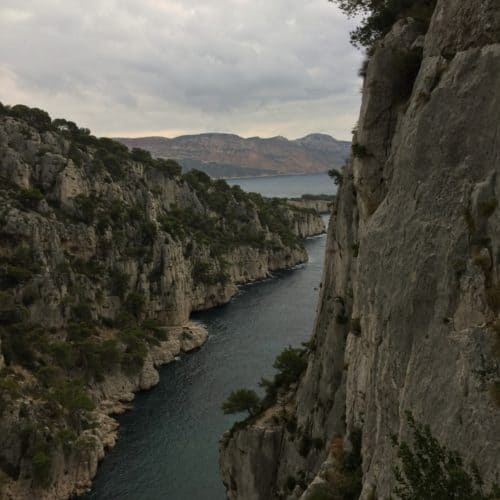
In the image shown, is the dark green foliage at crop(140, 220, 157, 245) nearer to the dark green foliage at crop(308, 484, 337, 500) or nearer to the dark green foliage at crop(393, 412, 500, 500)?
the dark green foliage at crop(308, 484, 337, 500)

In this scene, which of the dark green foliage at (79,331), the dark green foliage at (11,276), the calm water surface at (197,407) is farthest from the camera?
the dark green foliage at (79,331)

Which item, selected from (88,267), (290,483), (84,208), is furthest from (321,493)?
(84,208)

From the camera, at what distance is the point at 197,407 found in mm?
63625

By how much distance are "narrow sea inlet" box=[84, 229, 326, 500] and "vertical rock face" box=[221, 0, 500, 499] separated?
27.7 metres

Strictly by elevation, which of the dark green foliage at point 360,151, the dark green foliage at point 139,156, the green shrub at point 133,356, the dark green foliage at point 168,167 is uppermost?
the dark green foliage at point 139,156

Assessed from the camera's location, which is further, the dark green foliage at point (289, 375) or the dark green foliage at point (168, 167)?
the dark green foliage at point (168, 167)

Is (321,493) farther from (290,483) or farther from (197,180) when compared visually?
(197,180)

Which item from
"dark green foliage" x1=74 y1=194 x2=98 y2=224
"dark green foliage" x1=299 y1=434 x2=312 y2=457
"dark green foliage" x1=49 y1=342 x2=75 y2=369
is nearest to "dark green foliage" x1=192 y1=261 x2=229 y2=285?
"dark green foliage" x1=74 y1=194 x2=98 y2=224

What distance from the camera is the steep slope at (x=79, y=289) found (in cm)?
5016

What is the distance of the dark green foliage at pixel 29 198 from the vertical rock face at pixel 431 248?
2583 inches

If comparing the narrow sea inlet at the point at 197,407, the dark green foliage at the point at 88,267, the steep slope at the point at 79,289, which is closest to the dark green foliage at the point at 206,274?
the steep slope at the point at 79,289

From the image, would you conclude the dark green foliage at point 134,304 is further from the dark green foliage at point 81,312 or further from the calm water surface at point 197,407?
the calm water surface at point 197,407

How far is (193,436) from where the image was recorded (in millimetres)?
56812

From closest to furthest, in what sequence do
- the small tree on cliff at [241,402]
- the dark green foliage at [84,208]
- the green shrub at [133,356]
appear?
1. the small tree on cliff at [241,402]
2. the green shrub at [133,356]
3. the dark green foliage at [84,208]
